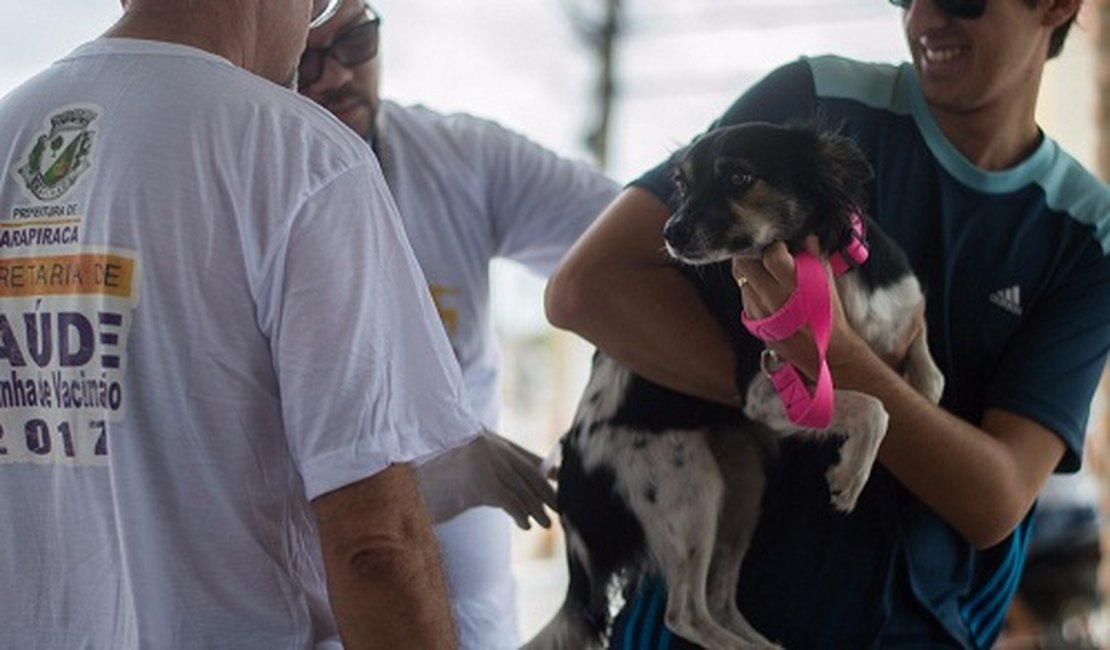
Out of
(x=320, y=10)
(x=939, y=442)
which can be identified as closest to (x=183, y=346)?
(x=320, y=10)

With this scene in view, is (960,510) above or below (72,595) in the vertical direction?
below

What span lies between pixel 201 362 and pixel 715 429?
771 millimetres

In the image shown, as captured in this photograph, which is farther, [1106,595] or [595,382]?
[1106,595]

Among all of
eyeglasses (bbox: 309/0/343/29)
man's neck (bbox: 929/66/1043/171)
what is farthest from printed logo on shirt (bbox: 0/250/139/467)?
man's neck (bbox: 929/66/1043/171)

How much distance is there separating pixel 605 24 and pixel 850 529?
434 inches

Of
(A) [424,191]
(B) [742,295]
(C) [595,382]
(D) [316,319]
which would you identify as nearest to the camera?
(D) [316,319]

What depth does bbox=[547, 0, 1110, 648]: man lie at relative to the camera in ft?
6.72

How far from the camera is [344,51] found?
2.50 meters

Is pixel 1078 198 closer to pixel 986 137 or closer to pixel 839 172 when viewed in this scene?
pixel 986 137

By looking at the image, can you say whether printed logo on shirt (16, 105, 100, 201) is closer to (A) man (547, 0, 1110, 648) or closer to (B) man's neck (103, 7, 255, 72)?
Answer: (B) man's neck (103, 7, 255, 72)

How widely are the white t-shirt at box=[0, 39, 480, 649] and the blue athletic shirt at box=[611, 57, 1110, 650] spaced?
547 mm

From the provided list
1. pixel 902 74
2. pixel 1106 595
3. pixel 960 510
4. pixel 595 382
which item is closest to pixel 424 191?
pixel 595 382

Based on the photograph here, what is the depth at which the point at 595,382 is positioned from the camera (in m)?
2.34

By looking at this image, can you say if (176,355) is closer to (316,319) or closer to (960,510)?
(316,319)
